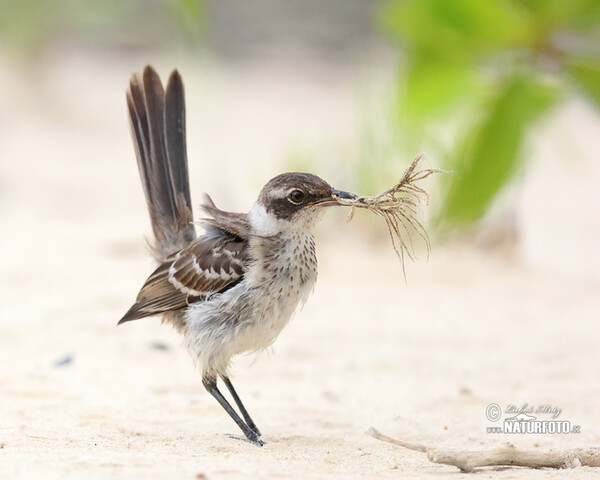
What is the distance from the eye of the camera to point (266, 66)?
22.8 m

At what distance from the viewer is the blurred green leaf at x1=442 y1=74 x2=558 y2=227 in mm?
2443

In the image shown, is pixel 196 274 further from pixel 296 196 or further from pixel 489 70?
pixel 489 70

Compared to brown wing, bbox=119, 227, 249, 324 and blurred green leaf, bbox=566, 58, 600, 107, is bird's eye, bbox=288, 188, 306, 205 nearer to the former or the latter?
brown wing, bbox=119, 227, 249, 324

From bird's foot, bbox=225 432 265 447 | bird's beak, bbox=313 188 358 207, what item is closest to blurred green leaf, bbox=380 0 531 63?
bird's beak, bbox=313 188 358 207

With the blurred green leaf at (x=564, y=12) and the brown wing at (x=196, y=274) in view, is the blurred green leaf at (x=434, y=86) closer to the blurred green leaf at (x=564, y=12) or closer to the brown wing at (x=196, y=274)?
the blurred green leaf at (x=564, y=12)

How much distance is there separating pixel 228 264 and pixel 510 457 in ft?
5.51

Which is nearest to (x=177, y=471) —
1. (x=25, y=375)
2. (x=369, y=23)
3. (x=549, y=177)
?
(x=25, y=375)

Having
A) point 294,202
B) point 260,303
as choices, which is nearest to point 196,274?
point 260,303

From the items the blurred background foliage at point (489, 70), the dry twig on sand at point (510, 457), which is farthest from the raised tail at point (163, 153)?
the blurred background foliage at point (489, 70)

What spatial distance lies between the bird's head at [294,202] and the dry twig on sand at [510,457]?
127 centimetres

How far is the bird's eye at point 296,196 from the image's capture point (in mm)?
4383

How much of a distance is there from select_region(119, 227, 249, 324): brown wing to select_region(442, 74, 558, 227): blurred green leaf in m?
2.15

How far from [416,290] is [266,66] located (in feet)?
49.1

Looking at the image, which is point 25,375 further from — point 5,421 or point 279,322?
point 279,322
